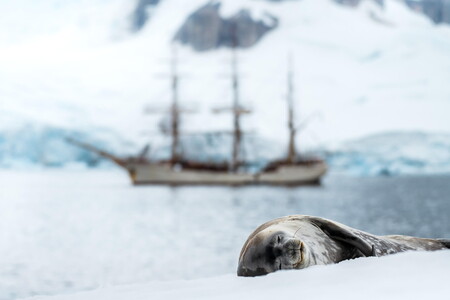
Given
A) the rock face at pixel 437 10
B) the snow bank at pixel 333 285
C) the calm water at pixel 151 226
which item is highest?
the rock face at pixel 437 10

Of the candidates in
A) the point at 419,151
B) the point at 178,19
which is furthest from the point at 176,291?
the point at 178,19

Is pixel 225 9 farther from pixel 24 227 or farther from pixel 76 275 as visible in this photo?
pixel 76 275

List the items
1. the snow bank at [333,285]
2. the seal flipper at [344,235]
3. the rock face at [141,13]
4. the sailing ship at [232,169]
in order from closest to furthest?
the snow bank at [333,285]
the seal flipper at [344,235]
the sailing ship at [232,169]
the rock face at [141,13]

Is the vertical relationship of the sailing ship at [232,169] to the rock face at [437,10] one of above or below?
below

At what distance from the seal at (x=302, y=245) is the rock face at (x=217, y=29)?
174 ft

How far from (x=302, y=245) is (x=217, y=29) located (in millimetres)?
54562

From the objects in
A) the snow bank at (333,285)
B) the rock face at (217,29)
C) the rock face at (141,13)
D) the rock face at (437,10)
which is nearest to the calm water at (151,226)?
the snow bank at (333,285)

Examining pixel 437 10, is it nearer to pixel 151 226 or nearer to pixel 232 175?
pixel 232 175

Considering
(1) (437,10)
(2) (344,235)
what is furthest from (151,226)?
(1) (437,10)

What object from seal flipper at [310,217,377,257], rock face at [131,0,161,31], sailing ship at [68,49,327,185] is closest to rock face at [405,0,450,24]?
sailing ship at [68,49,327,185]

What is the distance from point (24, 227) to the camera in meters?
18.6

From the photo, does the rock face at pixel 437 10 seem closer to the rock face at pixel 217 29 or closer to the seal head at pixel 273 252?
the rock face at pixel 217 29

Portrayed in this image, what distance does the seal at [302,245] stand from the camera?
203 centimetres

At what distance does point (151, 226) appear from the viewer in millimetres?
17984
